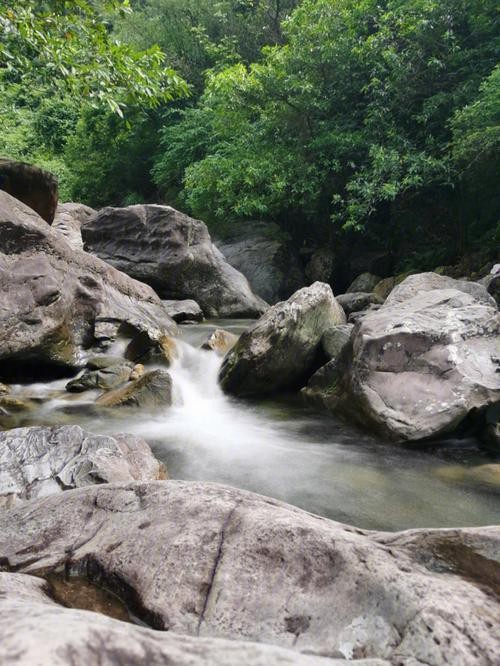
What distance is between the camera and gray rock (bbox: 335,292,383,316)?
37.4ft

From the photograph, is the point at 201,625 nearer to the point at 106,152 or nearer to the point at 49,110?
the point at 106,152

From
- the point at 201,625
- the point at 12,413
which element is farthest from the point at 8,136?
the point at 201,625

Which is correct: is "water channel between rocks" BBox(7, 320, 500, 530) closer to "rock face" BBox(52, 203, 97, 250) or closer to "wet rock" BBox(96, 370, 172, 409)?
"wet rock" BBox(96, 370, 172, 409)

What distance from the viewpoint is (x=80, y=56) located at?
5.70 meters

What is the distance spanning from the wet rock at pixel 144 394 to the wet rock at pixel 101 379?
250 mm

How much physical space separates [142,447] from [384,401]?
275 cm

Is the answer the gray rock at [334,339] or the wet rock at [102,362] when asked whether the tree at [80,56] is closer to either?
the wet rock at [102,362]

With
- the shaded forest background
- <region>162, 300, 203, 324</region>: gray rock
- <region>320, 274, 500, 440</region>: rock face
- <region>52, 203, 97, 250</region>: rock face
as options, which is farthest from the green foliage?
<region>320, 274, 500, 440</region>: rock face

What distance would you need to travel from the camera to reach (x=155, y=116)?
21969mm

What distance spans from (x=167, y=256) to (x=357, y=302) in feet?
15.8

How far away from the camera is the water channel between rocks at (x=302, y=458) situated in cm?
386

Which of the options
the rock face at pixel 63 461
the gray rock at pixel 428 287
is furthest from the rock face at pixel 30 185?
the rock face at pixel 63 461

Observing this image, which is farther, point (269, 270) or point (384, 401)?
point (269, 270)

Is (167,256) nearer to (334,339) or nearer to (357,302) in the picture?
(357,302)
